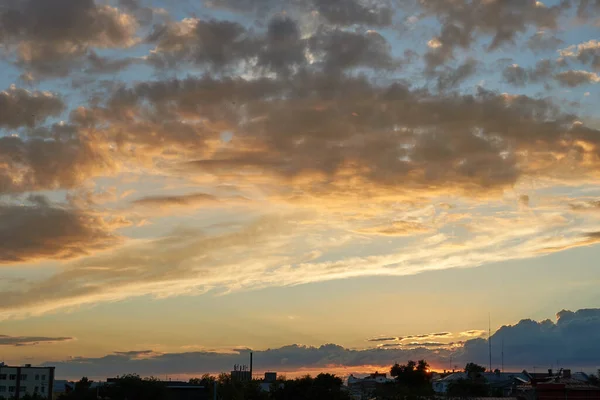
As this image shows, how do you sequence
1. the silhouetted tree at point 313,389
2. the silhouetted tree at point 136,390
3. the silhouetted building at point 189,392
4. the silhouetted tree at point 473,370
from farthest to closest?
1. the silhouetted tree at point 473,370
2. the silhouetted building at point 189,392
3. the silhouetted tree at point 136,390
4. the silhouetted tree at point 313,389

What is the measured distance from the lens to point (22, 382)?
634 feet

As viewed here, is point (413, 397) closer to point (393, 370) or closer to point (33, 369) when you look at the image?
point (393, 370)

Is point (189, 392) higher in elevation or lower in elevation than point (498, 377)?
lower

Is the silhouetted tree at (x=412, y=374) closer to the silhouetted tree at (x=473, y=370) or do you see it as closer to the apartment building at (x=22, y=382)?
the silhouetted tree at (x=473, y=370)

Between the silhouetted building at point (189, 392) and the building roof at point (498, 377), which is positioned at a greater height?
the building roof at point (498, 377)

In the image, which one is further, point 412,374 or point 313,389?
point 412,374

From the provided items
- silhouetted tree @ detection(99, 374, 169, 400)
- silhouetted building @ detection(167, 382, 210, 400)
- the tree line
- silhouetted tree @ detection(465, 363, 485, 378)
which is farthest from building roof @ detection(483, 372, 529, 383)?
silhouetted tree @ detection(99, 374, 169, 400)

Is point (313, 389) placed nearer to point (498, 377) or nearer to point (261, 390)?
point (261, 390)

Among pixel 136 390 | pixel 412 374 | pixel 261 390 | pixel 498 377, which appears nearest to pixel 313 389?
pixel 261 390

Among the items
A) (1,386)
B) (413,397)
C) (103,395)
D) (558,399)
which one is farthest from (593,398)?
(1,386)

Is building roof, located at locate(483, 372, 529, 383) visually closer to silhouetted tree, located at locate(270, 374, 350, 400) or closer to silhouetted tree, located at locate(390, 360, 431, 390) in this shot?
silhouetted tree, located at locate(390, 360, 431, 390)

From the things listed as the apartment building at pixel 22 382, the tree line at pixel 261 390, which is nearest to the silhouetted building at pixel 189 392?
the tree line at pixel 261 390

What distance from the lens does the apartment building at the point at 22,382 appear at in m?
188

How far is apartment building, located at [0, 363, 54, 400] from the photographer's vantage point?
18850 centimetres
